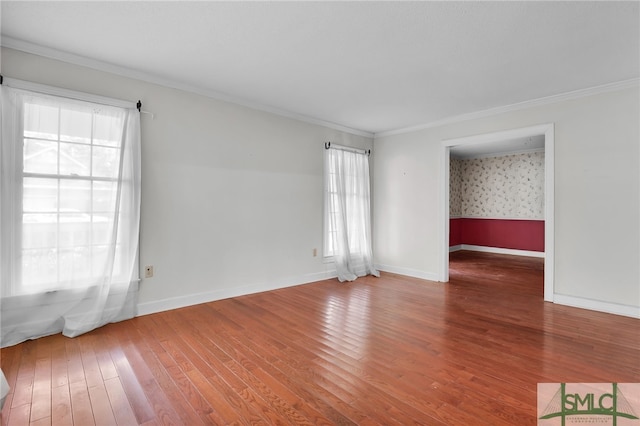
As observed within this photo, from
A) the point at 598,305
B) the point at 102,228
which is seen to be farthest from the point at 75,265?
the point at 598,305

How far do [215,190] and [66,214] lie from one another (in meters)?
1.48

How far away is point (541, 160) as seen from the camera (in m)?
7.41

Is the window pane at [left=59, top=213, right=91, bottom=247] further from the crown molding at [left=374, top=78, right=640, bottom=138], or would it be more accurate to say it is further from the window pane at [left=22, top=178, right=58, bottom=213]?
the crown molding at [left=374, top=78, right=640, bottom=138]

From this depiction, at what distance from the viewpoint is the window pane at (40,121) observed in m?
2.75

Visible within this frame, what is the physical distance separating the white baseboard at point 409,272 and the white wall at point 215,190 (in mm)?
1404

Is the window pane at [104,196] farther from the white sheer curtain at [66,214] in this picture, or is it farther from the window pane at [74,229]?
the window pane at [74,229]

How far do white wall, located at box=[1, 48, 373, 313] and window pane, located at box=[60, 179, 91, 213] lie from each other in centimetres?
50

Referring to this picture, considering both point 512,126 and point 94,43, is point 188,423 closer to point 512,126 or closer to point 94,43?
point 94,43

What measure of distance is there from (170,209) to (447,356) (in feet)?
10.3

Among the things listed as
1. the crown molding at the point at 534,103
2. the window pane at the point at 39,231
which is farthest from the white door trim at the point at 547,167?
Result: the window pane at the point at 39,231

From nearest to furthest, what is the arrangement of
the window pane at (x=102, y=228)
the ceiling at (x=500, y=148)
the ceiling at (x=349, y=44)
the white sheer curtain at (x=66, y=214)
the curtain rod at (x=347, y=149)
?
the ceiling at (x=349, y=44)
the white sheer curtain at (x=66, y=214)
the window pane at (x=102, y=228)
the curtain rod at (x=347, y=149)
the ceiling at (x=500, y=148)

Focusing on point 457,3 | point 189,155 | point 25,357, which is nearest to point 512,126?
point 457,3

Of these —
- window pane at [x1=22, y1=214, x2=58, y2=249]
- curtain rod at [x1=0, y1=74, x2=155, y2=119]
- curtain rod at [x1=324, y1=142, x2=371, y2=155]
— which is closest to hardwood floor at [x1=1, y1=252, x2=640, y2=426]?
window pane at [x1=22, y1=214, x2=58, y2=249]

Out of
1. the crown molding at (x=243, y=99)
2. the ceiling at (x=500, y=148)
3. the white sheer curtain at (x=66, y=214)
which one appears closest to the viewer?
the white sheer curtain at (x=66, y=214)
